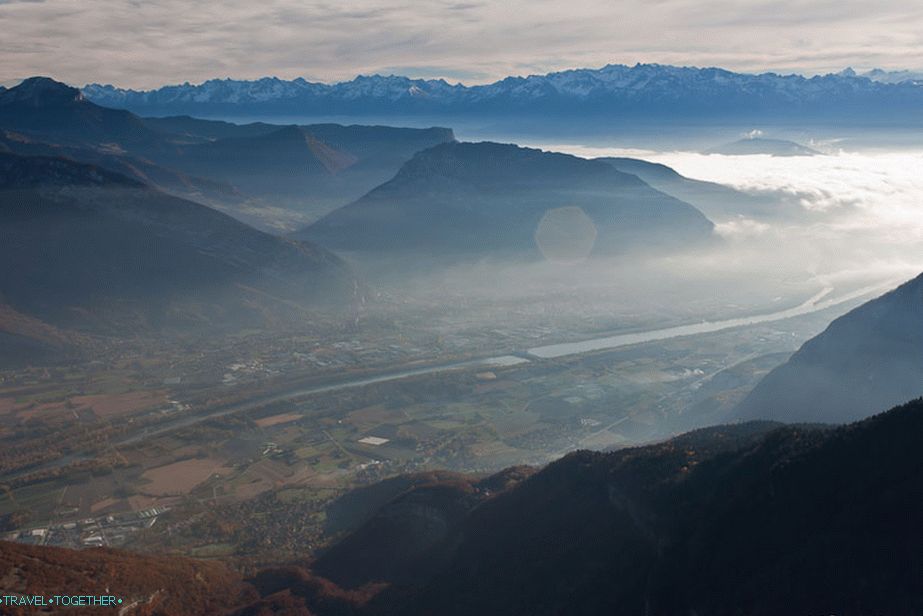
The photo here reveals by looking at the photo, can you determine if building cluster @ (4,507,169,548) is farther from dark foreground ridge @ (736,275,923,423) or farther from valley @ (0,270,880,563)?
dark foreground ridge @ (736,275,923,423)

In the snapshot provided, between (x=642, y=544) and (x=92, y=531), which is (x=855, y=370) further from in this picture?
(x=92, y=531)

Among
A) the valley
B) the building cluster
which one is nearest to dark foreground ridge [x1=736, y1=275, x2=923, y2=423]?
the valley

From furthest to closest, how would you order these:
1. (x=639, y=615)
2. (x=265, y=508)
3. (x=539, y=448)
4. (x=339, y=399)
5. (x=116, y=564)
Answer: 1. (x=339, y=399)
2. (x=539, y=448)
3. (x=265, y=508)
4. (x=116, y=564)
5. (x=639, y=615)

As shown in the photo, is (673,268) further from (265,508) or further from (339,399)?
(265,508)

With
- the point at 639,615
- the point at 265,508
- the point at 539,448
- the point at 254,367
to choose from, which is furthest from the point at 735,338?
the point at 639,615

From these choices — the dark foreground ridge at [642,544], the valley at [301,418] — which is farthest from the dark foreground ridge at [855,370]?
the dark foreground ridge at [642,544]

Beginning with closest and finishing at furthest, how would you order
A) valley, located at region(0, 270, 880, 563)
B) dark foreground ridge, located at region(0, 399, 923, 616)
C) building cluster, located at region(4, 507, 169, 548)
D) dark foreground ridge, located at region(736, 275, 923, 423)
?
1. dark foreground ridge, located at region(0, 399, 923, 616)
2. building cluster, located at region(4, 507, 169, 548)
3. valley, located at region(0, 270, 880, 563)
4. dark foreground ridge, located at region(736, 275, 923, 423)

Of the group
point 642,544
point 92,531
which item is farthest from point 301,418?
point 642,544

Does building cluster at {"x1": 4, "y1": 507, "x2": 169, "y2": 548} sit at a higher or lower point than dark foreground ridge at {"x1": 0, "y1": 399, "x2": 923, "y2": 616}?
lower

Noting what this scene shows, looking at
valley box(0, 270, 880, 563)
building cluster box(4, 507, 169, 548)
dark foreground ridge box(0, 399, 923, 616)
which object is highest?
dark foreground ridge box(0, 399, 923, 616)

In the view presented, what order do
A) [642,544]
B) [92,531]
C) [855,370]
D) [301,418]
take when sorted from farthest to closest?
[301,418] → [855,370] → [92,531] → [642,544]

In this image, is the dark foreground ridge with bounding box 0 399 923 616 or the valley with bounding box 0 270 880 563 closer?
the dark foreground ridge with bounding box 0 399 923 616
